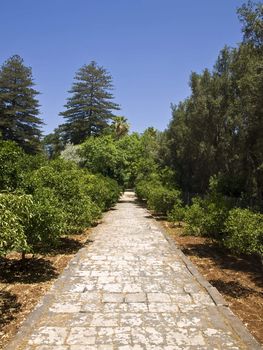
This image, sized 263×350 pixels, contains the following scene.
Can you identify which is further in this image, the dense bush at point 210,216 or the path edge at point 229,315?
the dense bush at point 210,216

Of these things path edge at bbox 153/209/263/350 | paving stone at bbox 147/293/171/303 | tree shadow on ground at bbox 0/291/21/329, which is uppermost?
path edge at bbox 153/209/263/350

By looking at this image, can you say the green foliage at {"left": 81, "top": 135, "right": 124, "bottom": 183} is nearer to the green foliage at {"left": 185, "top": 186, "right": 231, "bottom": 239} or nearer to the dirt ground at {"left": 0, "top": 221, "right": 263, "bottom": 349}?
the dirt ground at {"left": 0, "top": 221, "right": 263, "bottom": 349}

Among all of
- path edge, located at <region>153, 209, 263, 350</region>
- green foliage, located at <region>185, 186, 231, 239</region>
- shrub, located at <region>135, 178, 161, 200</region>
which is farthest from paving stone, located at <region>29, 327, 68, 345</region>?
shrub, located at <region>135, 178, 161, 200</region>

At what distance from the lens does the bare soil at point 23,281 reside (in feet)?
19.1

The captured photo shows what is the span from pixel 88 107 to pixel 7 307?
47.0 m

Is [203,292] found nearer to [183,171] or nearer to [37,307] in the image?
[37,307]

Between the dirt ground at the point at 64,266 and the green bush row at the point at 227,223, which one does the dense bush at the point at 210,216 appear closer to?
the green bush row at the point at 227,223

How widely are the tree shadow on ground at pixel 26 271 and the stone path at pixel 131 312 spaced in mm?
495

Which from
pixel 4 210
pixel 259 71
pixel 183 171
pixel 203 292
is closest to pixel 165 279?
pixel 203 292

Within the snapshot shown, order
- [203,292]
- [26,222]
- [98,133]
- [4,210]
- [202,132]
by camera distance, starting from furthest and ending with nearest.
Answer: [98,133] < [202,132] < [26,222] < [203,292] < [4,210]

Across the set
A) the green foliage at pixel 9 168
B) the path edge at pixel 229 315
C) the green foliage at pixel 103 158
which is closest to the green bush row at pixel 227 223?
the path edge at pixel 229 315

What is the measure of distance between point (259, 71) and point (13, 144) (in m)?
7.59

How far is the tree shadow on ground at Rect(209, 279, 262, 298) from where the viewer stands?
24.6ft

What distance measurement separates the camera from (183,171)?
2731 cm
